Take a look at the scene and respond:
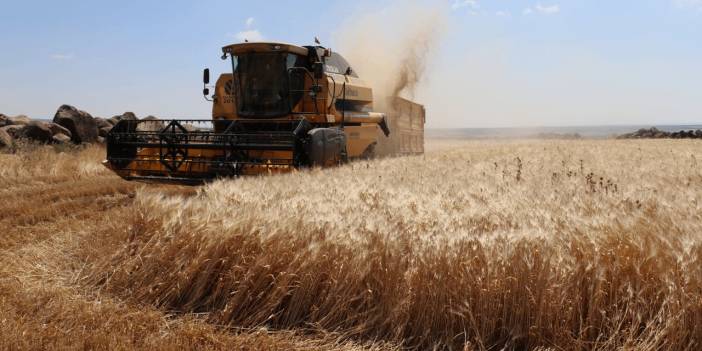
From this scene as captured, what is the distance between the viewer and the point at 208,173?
29.0 feet

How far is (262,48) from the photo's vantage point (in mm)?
10789

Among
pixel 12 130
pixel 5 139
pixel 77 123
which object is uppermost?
pixel 77 123

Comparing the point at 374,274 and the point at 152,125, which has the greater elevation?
the point at 152,125

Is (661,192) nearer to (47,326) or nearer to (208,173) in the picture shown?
(47,326)

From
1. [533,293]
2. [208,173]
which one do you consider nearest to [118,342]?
[533,293]

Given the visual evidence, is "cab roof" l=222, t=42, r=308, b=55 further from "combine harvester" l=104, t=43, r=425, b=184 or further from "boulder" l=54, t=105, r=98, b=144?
"boulder" l=54, t=105, r=98, b=144

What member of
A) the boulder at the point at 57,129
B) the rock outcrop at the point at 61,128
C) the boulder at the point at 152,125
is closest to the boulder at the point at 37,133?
the rock outcrop at the point at 61,128

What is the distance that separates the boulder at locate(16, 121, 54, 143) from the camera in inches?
671

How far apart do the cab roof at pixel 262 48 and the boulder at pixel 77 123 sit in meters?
10.1

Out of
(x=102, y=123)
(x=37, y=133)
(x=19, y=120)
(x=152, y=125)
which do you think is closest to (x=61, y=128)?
(x=37, y=133)

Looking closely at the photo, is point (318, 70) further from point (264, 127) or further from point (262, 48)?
point (264, 127)

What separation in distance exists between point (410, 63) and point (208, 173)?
1189 centimetres

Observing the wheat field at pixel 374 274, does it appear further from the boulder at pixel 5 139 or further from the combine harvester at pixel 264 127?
the boulder at pixel 5 139

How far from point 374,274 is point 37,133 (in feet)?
54.4
